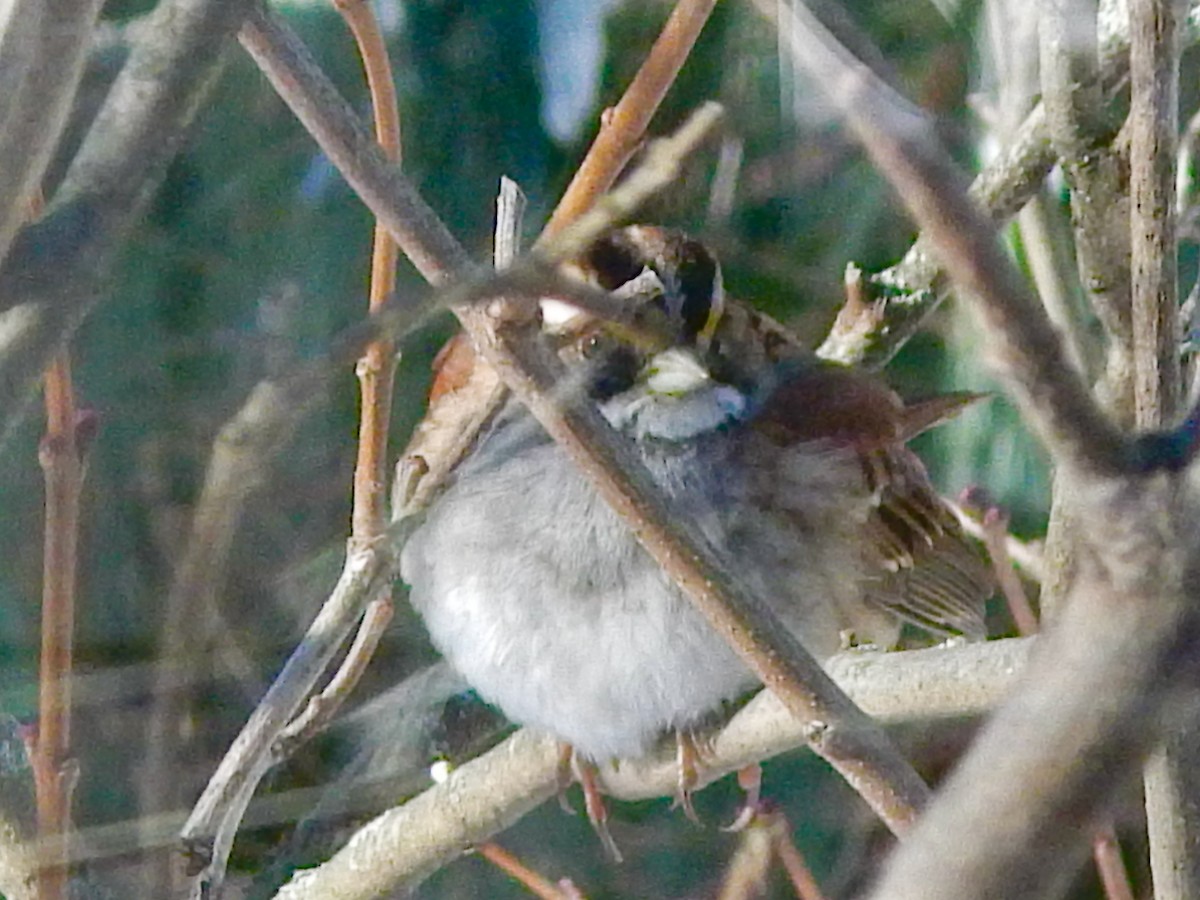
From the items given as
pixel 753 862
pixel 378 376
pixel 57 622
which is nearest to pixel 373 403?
pixel 378 376

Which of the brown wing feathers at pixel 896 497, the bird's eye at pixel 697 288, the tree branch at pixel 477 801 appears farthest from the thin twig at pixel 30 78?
the brown wing feathers at pixel 896 497

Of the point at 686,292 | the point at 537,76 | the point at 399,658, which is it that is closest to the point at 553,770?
Answer: the point at 686,292

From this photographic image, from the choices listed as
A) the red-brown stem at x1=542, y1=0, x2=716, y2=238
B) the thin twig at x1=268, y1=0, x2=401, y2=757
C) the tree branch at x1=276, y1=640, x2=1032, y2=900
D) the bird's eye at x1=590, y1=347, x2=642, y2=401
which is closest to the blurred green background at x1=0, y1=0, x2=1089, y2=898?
the tree branch at x1=276, y1=640, x2=1032, y2=900

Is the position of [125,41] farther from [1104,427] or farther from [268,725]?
[1104,427]

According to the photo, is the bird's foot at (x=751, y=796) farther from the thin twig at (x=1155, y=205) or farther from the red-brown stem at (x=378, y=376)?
the thin twig at (x=1155, y=205)

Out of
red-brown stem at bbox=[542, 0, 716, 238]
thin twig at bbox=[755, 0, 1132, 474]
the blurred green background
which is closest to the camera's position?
thin twig at bbox=[755, 0, 1132, 474]

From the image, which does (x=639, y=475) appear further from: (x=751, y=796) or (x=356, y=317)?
(x=356, y=317)

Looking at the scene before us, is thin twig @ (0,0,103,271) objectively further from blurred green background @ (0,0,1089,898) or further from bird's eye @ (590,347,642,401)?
blurred green background @ (0,0,1089,898)

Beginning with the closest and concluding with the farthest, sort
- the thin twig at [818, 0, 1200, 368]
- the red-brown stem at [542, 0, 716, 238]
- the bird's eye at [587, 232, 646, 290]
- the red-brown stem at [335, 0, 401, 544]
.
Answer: the red-brown stem at [542, 0, 716, 238] → the red-brown stem at [335, 0, 401, 544] → the bird's eye at [587, 232, 646, 290] → the thin twig at [818, 0, 1200, 368]
